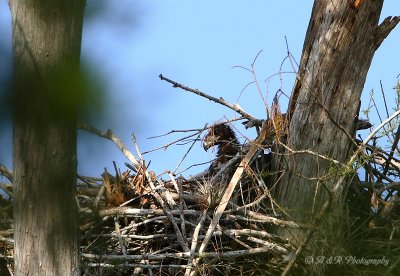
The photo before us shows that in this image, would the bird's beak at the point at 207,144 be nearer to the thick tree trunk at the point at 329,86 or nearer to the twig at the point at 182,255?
the thick tree trunk at the point at 329,86

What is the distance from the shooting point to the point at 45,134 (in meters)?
2.32

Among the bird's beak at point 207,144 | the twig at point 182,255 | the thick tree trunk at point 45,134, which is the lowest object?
the twig at point 182,255

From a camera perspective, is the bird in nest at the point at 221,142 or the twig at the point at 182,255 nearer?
the twig at the point at 182,255

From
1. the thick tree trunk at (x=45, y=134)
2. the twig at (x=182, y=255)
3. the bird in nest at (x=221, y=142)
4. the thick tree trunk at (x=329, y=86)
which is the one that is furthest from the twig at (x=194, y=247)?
the thick tree trunk at (x=45, y=134)

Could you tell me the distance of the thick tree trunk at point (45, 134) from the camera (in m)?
1.83

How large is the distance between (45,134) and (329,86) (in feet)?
10.1

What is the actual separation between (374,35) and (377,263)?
152cm

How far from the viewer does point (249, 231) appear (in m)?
4.84

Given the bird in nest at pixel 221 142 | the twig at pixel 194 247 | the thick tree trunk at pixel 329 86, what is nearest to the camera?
the twig at pixel 194 247

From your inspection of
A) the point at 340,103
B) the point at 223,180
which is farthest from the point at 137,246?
the point at 340,103

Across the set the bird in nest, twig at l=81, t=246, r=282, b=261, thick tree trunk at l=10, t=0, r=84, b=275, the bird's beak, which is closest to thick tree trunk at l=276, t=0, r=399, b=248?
twig at l=81, t=246, r=282, b=261

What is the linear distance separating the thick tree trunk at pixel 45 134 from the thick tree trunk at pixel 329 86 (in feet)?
6.95

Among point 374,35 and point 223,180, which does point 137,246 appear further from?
point 374,35

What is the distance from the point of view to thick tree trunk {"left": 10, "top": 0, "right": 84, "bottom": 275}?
1828 mm
